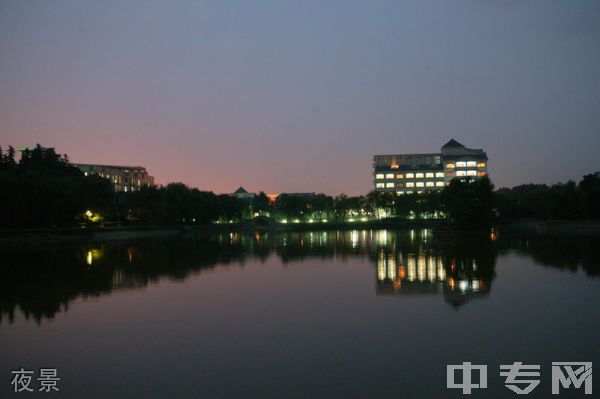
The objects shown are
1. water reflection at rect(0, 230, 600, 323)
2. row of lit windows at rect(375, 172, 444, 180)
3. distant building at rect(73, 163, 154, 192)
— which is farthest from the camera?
row of lit windows at rect(375, 172, 444, 180)

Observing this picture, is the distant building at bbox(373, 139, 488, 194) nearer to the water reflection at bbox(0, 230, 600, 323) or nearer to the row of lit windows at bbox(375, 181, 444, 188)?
the row of lit windows at bbox(375, 181, 444, 188)

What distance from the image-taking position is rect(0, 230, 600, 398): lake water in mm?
7504

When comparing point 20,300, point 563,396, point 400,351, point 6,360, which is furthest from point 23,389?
point 20,300

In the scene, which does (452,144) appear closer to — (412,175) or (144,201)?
(412,175)

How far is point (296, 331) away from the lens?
10.6m

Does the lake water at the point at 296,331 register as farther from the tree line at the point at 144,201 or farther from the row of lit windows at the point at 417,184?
the row of lit windows at the point at 417,184

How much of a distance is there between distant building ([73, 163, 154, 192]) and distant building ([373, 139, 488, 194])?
228 feet

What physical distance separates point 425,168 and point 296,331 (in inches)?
5694

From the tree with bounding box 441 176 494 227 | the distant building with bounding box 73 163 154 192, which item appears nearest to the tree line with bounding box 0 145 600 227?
the tree with bounding box 441 176 494 227

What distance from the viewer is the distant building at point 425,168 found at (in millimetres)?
145750

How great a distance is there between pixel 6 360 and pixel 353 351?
19.7ft

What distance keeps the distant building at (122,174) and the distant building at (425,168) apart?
228ft

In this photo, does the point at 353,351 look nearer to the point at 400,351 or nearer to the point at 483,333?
the point at 400,351

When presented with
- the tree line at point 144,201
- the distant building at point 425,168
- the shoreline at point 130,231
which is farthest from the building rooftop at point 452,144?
the shoreline at point 130,231
